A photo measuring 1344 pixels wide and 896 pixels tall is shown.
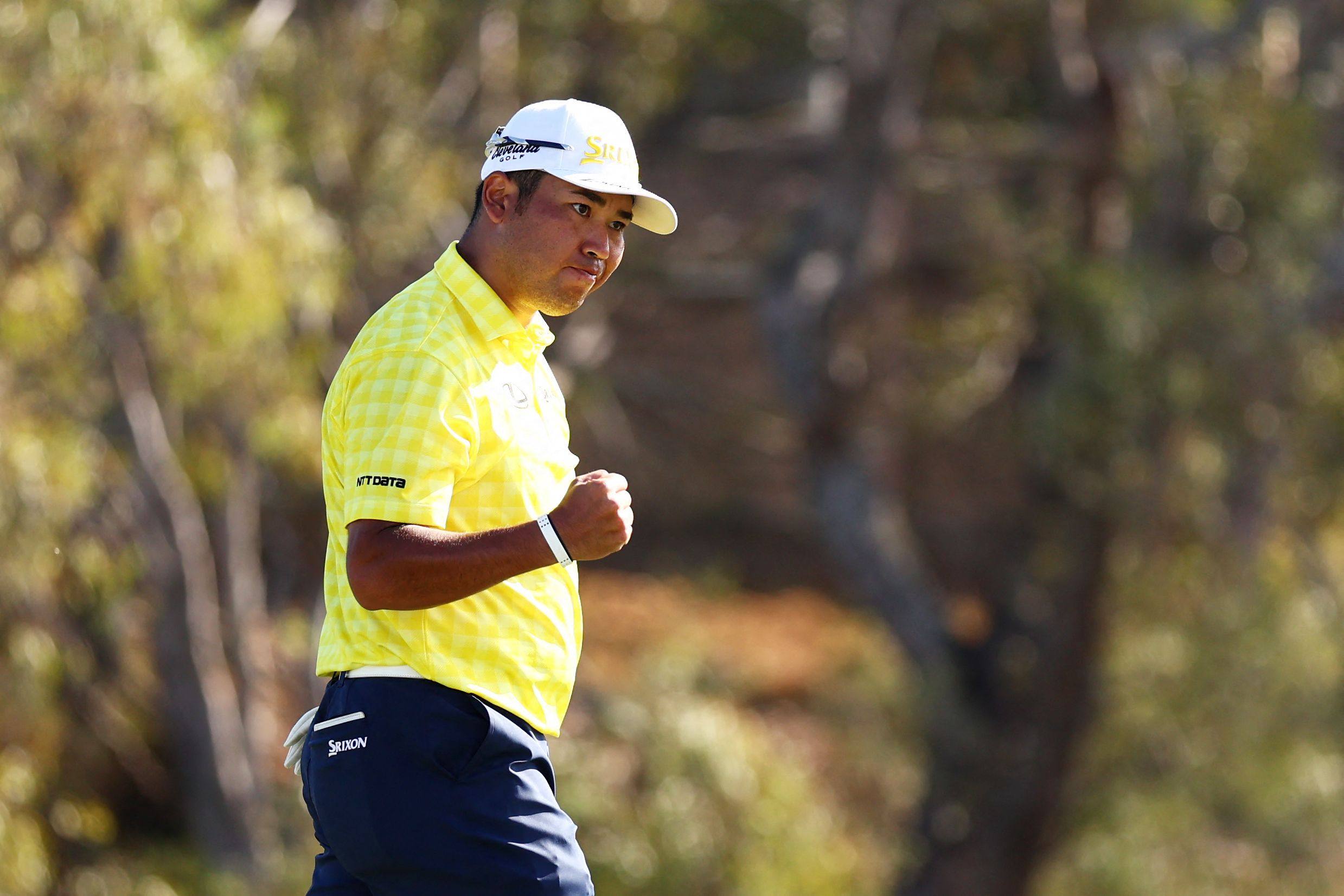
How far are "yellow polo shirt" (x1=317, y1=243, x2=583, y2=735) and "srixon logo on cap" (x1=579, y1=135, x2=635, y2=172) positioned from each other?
0.23m

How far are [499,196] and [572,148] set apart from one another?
5.2 inches

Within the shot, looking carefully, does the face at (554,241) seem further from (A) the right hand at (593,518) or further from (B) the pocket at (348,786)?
(B) the pocket at (348,786)

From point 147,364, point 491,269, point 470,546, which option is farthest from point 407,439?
point 147,364

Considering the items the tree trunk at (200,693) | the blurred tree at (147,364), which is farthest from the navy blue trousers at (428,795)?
the tree trunk at (200,693)

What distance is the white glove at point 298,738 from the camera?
2512 millimetres

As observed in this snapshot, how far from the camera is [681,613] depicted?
544 inches

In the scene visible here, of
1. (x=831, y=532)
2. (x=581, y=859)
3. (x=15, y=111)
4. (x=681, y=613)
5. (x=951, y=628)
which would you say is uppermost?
(x=15, y=111)

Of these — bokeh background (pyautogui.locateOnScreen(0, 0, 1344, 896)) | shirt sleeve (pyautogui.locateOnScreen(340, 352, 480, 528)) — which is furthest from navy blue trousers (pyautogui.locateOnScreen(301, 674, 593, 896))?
bokeh background (pyautogui.locateOnScreen(0, 0, 1344, 896))

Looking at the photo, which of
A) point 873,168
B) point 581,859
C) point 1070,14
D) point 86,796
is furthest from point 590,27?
point 581,859

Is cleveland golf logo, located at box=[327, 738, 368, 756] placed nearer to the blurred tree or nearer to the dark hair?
the dark hair

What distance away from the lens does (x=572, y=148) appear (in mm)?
2404

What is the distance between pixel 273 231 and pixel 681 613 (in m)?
7.24

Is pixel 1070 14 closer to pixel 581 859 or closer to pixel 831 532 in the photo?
pixel 831 532

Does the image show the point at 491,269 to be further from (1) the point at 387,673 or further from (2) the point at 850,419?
(2) the point at 850,419
